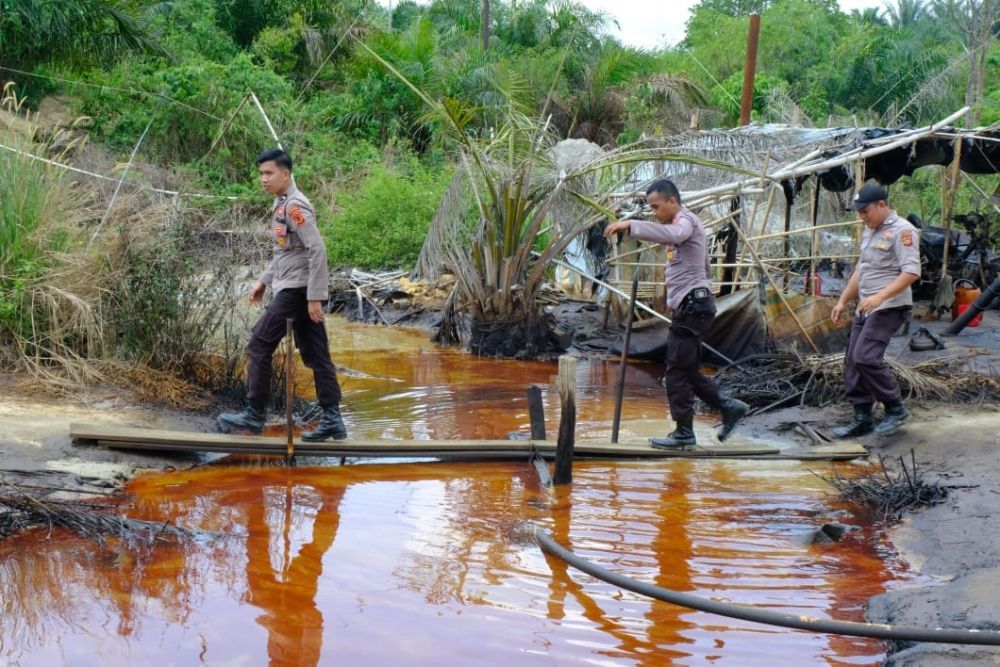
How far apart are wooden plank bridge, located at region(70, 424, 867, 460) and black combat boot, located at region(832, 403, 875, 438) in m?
0.25

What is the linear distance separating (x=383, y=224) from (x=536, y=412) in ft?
35.8

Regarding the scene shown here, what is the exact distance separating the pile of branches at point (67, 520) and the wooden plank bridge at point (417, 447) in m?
1.19

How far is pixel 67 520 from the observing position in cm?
517

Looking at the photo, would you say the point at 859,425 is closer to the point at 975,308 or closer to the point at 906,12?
the point at 975,308

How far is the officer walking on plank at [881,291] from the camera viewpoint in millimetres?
6980

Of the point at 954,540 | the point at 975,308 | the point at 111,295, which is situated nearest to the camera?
the point at 954,540

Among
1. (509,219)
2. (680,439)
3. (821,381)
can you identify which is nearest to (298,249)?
(680,439)

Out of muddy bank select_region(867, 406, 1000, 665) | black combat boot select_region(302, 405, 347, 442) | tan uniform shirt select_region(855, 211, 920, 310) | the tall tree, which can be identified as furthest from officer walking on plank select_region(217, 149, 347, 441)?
the tall tree

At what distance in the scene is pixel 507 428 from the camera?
27.8 ft

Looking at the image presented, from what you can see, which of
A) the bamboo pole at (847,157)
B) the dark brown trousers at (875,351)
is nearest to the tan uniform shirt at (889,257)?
the dark brown trousers at (875,351)

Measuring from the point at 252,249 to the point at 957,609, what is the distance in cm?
629

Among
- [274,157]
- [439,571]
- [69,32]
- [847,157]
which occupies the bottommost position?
[439,571]

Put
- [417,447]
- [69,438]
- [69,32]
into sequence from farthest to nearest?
[69,32], [417,447], [69,438]

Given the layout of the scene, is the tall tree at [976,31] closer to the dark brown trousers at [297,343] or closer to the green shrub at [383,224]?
the green shrub at [383,224]
